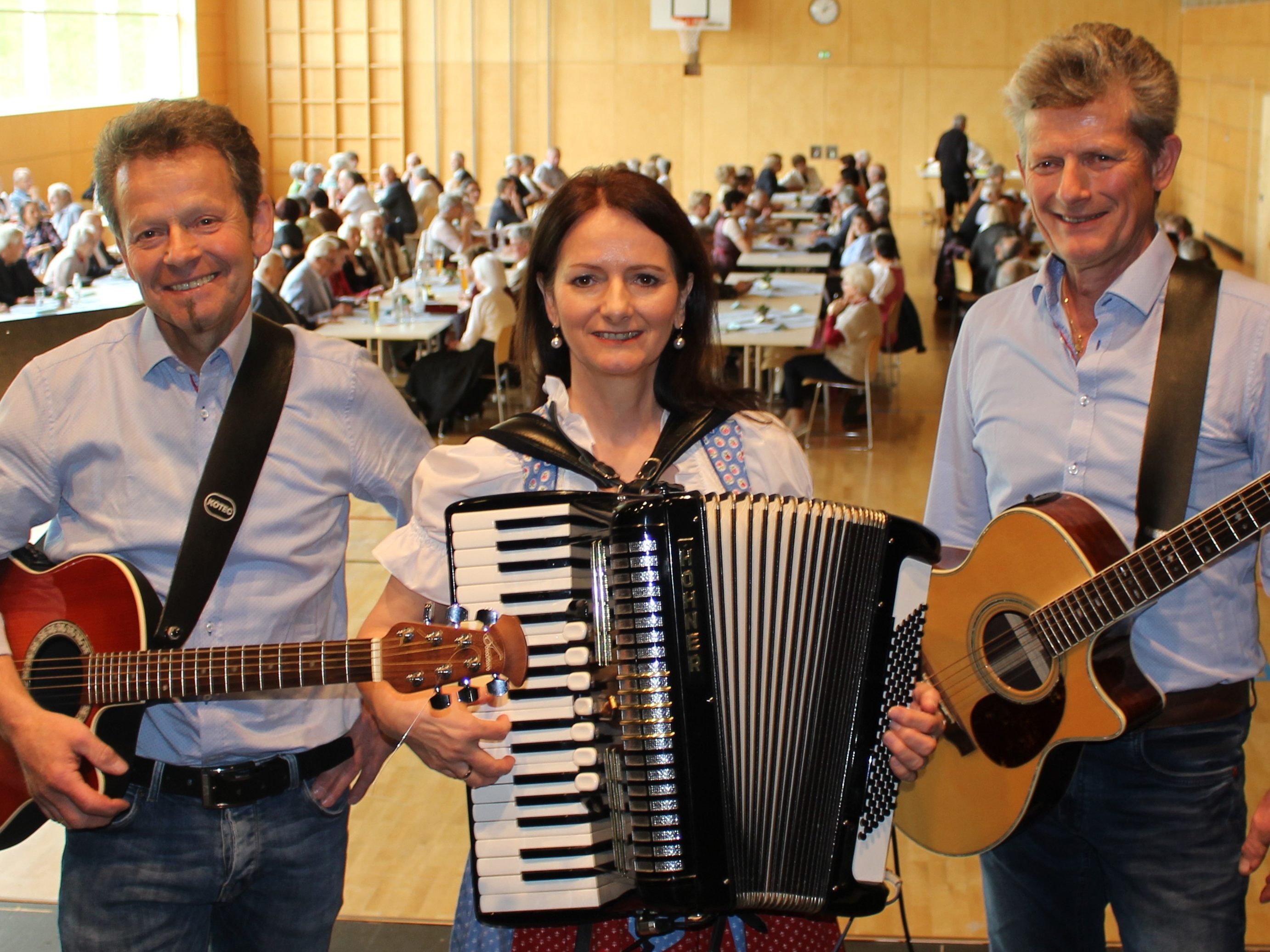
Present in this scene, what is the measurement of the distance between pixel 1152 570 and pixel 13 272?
9.83 m

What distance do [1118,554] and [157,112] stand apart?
174cm

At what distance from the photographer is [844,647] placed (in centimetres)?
178

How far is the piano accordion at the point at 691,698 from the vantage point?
1692 mm

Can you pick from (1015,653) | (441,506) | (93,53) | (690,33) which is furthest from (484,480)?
(690,33)

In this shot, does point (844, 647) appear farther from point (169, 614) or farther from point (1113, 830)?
point (169, 614)

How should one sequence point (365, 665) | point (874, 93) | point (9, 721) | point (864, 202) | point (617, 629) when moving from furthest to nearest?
point (874, 93), point (864, 202), point (9, 721), point (365, 665), point (617, 629)

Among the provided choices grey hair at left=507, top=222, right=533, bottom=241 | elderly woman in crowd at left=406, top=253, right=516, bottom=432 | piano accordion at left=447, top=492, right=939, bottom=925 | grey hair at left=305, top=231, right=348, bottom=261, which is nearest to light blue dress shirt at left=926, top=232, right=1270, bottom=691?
piano accordion at left=447, top=492, right=939, bottom=925

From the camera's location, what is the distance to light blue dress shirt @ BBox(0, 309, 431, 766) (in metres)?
2.07

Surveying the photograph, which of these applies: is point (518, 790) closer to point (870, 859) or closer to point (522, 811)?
point (522, 811)

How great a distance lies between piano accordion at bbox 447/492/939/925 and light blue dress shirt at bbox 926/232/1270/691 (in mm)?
558

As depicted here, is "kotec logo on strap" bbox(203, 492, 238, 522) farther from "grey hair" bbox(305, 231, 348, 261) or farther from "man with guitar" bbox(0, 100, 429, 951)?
"grey hair" bbox(305, 231, 348, 261)

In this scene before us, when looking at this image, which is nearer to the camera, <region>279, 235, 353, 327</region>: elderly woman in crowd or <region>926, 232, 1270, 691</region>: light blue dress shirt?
<region>926, 232, 1270, 691</region>: light blue dress shirt

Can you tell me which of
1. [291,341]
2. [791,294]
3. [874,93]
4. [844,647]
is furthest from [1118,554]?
Result: [874,93]

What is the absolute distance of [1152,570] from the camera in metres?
1.98
